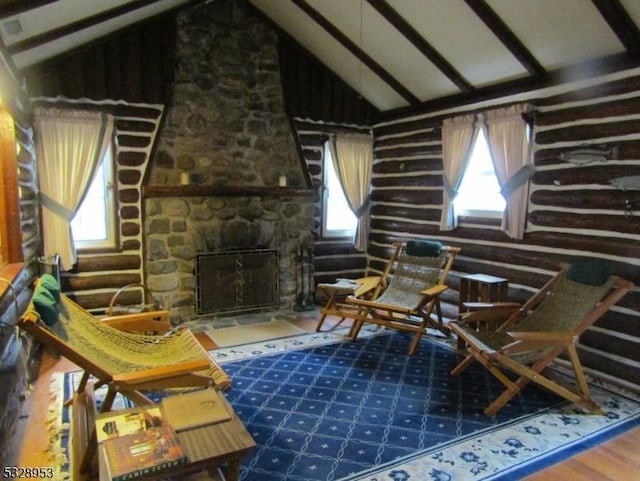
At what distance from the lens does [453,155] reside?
4.94 meters

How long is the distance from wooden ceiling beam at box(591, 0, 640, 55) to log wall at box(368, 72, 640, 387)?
212 millimetres

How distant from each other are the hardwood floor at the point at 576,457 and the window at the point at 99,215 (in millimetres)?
2106

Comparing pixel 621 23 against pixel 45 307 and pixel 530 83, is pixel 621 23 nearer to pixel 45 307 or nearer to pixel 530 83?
pixel 530 83

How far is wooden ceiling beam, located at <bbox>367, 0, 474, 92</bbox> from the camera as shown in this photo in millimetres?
4227

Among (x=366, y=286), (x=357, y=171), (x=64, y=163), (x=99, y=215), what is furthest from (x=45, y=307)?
(x=357, y=171)

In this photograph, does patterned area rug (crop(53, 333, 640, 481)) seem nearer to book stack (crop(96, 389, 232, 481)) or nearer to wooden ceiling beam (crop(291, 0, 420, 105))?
book stack (crop(96, 389, 232, 481))

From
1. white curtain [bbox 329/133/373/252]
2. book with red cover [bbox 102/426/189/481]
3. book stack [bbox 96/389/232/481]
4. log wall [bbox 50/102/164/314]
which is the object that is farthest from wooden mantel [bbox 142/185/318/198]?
book with red cover [bbox 102/426/189/481]

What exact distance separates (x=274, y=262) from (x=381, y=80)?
248 cm

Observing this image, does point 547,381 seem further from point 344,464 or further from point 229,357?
point 229,357

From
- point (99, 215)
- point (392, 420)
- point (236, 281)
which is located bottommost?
point (392, 420)

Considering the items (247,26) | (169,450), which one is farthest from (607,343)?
(247,26)

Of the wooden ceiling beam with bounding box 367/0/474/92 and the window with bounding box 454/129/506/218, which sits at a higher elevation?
the wooden ceiling beam with bounding box 367/0/474/92

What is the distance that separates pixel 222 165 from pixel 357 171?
176cm

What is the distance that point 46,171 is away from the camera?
14.5 ft
